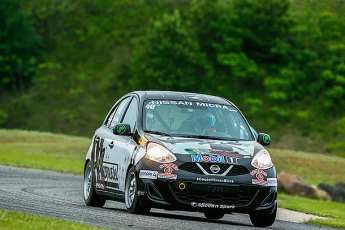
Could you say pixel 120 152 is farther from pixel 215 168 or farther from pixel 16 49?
pixel 16 49

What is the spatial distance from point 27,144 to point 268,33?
24.9m

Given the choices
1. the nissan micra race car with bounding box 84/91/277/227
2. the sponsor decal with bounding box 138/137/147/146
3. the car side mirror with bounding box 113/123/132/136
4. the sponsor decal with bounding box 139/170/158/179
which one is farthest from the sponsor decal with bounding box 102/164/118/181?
the sponsor decal with bounding box 139/170/158/179

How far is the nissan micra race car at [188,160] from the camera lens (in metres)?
12.4

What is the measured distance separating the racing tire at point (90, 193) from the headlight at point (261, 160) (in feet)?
10.6

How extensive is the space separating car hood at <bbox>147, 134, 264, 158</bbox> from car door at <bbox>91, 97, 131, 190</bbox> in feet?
4.16

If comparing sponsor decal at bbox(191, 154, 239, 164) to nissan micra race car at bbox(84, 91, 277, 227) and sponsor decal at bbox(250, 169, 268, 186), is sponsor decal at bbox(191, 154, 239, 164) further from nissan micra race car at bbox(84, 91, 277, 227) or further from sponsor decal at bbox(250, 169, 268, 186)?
sponsor decal at bbox(250, 169, 268, 186)

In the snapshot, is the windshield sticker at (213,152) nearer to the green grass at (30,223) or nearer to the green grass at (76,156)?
the green grass at (30,223)

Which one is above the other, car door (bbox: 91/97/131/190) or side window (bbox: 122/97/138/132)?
side window (bbox: 122/97/138/132)

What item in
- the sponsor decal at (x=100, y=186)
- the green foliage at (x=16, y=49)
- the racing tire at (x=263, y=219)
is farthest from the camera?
the green foliage at (x=16, y=49)

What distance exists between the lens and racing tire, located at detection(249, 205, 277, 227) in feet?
42.8

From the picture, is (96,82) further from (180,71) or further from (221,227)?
(221,227)

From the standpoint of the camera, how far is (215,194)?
12.5 metres

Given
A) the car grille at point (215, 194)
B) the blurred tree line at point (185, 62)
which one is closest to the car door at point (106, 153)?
the car grille at point (215, 194)

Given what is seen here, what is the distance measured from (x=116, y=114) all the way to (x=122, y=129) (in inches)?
65.5
